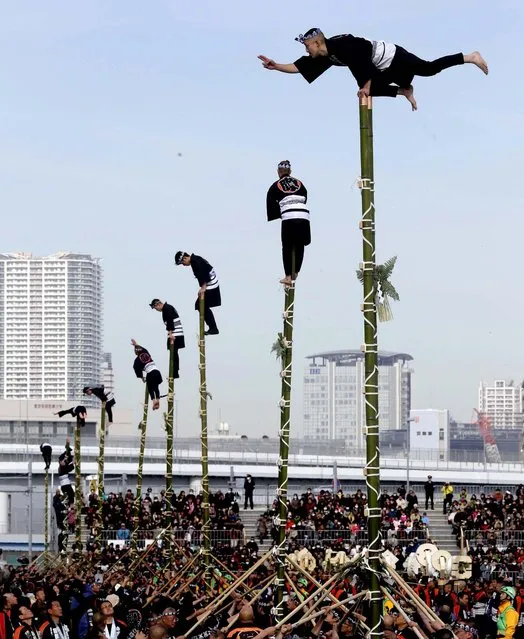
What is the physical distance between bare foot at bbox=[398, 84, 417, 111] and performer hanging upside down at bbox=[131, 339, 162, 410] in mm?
25944

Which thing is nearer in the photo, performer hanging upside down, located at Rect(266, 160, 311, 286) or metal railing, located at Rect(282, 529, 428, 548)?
performer hanging upside down, located at Rect(266, 160, 311, 286)

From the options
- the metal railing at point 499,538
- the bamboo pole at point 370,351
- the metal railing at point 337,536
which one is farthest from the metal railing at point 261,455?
the bamboo pole at point 370,351

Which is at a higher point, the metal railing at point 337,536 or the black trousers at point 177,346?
the black trousers at point 177,346

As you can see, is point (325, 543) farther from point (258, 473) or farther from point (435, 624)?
point (258, 473)

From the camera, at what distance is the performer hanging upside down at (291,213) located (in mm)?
21375

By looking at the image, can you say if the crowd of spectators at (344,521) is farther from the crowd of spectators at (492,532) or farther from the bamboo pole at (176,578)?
the bamboo pole at (176,578)

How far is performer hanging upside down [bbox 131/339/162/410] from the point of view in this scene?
42062 mm

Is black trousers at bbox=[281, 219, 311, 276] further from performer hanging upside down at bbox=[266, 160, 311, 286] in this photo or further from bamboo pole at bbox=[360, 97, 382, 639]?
bamboo pole at bbox=[360, 97, 382, 639]

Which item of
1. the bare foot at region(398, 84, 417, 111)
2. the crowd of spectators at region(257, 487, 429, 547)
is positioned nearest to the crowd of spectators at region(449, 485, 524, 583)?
the crowd of spectators at region(257, 487, 429, 547)

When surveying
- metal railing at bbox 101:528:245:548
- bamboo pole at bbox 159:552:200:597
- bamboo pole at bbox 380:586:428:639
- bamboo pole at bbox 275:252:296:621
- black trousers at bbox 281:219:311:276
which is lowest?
metal railing at bbox 101:528:245:548

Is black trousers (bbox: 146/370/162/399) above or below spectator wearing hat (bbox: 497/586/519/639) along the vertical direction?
above

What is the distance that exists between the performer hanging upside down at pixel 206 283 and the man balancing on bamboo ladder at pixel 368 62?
1757 centimetres

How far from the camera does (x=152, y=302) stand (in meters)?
38.2

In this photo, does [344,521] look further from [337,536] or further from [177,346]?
[177,346]
